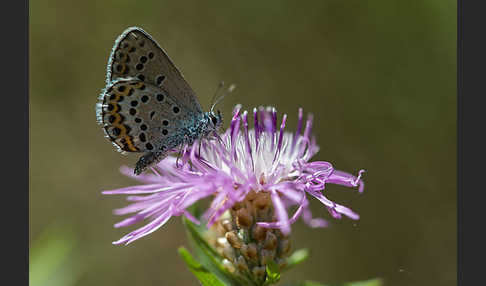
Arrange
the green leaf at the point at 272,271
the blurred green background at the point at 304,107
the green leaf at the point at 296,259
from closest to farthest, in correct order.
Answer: the green leaf at the point at 272,271 < the green leaf at the point at 296,259 < the blurred green background at the point at 304,107

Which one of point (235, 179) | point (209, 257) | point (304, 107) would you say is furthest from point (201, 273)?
point (304, 107)

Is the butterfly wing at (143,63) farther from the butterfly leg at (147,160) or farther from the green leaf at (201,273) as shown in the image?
the green leaf at (201,273)

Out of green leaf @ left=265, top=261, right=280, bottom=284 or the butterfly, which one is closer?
green leaf @ left=265, top=261, right=280, bottom=284

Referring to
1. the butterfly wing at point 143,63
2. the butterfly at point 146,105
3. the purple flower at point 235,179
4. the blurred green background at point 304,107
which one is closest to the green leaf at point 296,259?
the purple flower at point 235,179

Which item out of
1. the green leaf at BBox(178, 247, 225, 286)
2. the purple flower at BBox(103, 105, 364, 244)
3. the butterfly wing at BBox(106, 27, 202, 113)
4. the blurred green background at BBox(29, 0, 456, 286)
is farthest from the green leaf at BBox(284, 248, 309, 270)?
the blurred green background at BBox(29, 0, 456, 286)

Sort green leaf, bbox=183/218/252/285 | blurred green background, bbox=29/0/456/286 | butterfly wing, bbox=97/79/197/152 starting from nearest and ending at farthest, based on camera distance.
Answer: green leaf, bbox=183/218/252/285 < butterfly wing, bbox=97/79/197/152 < blurred green background, bbox=29/0/456/286

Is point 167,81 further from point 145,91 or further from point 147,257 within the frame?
point 147,257

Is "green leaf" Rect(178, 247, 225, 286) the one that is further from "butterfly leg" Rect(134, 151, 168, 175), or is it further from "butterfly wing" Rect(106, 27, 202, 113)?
"butterfly wing" Rect(106, 27, 202, 113)

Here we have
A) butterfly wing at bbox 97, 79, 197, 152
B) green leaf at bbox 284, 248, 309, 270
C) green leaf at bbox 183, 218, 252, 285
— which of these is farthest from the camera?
butterfly wing at bbox 97, 79, 197, 152
